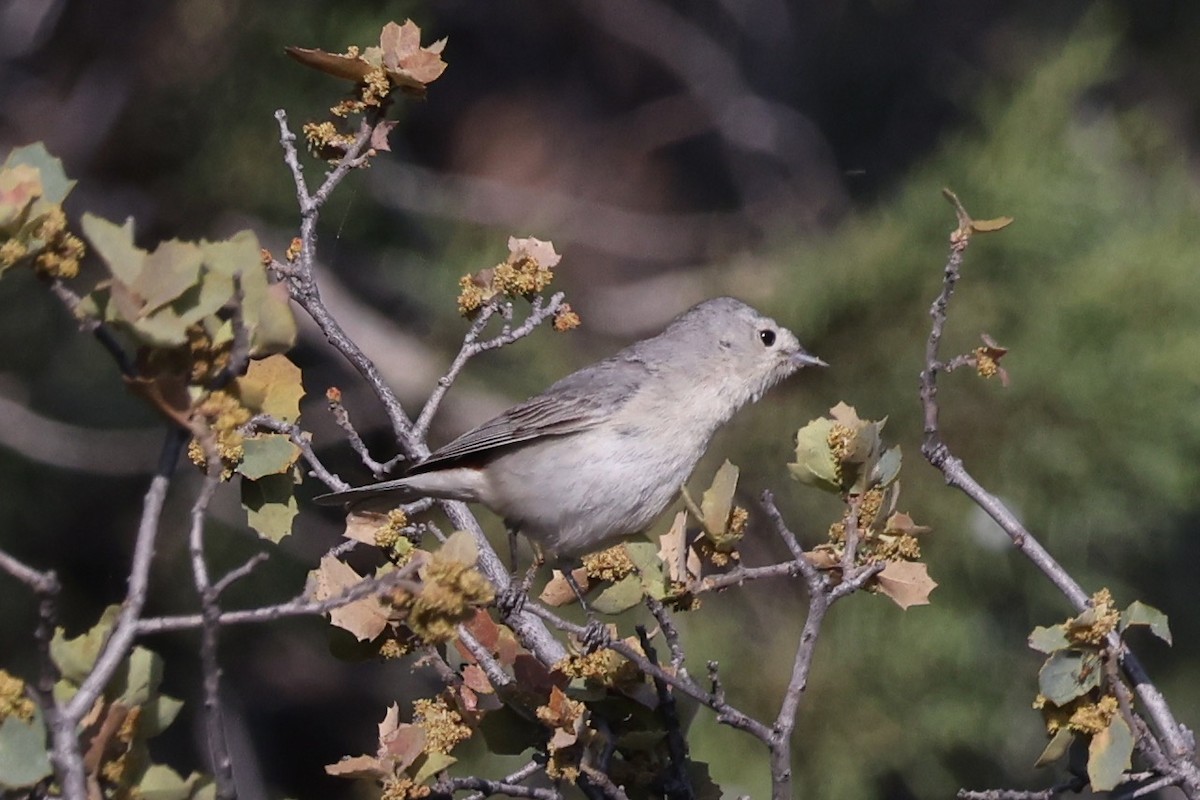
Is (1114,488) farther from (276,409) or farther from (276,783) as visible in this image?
(276,783)

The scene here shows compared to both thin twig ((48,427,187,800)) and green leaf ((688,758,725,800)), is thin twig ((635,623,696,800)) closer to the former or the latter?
green leaf ((688,758,725,800))

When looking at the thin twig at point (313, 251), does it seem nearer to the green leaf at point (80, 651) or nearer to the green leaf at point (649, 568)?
the green leaf at point (649, 568)

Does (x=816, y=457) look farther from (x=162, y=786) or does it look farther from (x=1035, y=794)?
(x=162, y=786)

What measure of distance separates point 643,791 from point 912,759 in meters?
1.43

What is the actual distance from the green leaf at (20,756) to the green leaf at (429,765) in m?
0.36

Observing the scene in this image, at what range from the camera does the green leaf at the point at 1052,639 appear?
1159 millimetres

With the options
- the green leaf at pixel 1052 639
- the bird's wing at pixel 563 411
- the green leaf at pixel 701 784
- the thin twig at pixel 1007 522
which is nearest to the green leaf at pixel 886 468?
the thin twig at pixel 1007 522

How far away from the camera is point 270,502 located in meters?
1.22

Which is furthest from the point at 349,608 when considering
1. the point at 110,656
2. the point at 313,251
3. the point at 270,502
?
the point at 313,251

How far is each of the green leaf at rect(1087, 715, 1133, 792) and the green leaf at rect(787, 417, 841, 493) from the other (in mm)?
309

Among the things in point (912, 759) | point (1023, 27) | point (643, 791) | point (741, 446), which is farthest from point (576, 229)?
point (643, 791)

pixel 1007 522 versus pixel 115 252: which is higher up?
pixel 115 252

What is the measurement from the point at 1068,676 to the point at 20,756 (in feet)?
2.64

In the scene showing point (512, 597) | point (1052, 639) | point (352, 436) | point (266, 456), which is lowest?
point (512, 597)
